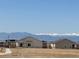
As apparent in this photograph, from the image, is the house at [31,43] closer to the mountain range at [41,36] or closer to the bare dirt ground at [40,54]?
the mountain range at [41,36]

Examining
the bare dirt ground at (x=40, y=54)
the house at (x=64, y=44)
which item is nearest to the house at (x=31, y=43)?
the house at (x=64, y=44)

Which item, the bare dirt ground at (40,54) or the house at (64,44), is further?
the house at (64,44)

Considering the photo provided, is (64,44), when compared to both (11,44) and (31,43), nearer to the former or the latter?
(31,43)

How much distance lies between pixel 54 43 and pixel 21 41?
143 inches

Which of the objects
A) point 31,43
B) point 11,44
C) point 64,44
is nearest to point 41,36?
point 31,43

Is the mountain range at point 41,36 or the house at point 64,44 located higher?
the mountain range at point 41,36

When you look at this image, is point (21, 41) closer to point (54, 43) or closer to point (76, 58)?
point (54, 43)

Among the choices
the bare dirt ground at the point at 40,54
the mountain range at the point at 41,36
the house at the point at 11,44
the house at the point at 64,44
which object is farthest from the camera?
the mountain range at the point at 41,36

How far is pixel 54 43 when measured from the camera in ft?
87.6

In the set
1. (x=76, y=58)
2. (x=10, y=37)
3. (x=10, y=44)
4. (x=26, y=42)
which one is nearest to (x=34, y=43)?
(x=26, y=42)

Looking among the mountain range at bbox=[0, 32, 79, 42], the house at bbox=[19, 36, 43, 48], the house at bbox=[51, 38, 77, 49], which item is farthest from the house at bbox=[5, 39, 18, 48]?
the house at bbox=[51, 38, 77, 49]

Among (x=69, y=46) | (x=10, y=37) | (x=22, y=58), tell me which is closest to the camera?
(x=22, y=58)

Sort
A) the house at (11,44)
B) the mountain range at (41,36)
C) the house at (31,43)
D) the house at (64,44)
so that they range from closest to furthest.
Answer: the house at (11,44) < the house at (64,44) < the house at (31,43) < the mountain range at (41,36)

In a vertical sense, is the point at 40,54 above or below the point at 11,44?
below
